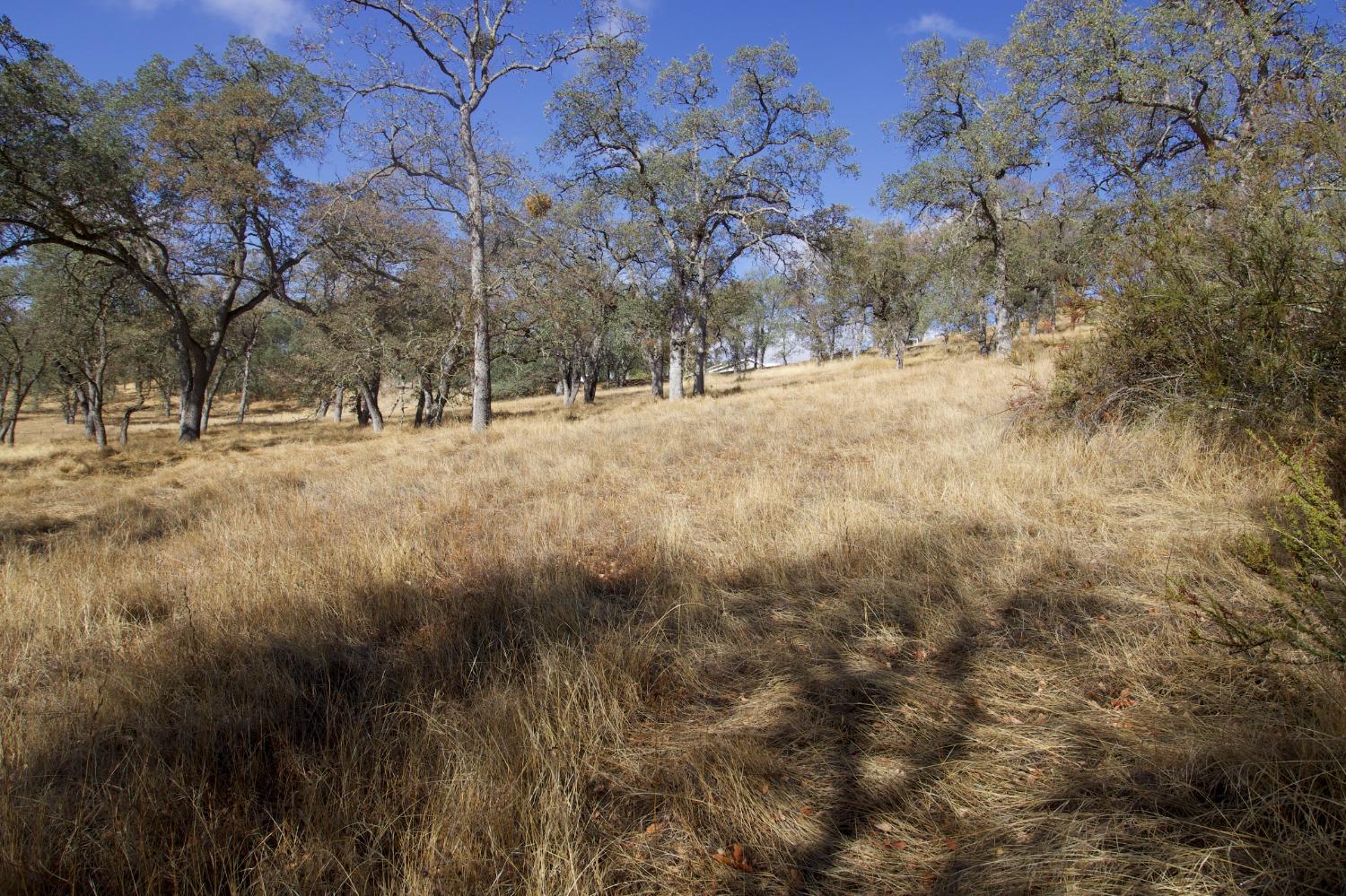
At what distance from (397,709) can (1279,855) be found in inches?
116

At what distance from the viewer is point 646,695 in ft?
7.94

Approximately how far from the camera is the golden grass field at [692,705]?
1546mm

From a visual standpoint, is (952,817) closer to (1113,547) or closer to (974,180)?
(1113,547)

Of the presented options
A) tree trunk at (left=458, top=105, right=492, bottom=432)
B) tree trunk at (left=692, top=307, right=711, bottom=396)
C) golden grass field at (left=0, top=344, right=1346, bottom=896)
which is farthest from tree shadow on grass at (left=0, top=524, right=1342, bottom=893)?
tree trunk at (left=692, top=307, right=711, bottom=396)

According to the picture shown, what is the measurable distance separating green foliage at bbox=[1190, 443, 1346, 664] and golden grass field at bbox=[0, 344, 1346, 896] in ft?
0.54

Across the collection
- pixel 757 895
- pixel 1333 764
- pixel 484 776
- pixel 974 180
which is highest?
pixel 974 180

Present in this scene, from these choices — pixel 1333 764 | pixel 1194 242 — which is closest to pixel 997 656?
pixel 1333 764

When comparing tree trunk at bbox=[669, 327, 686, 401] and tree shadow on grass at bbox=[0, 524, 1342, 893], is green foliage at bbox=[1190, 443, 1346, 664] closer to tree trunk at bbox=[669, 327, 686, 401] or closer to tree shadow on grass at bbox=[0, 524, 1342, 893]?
tree shadow on grass at bbox=[0, 524, 1342, 893]

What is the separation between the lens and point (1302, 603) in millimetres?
2029

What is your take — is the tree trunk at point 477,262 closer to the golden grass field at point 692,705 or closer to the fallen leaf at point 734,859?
the golden grass field at point 692,705

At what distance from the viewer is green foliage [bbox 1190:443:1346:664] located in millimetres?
1807

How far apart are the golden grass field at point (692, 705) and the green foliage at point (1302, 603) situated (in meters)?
0.16

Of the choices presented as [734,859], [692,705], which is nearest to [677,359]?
[692,705]

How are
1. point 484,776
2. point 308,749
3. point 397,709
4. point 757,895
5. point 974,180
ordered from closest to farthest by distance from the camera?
point 757,895 → point 484,776 → point 308,749 → point 397,709 → point 974,180
